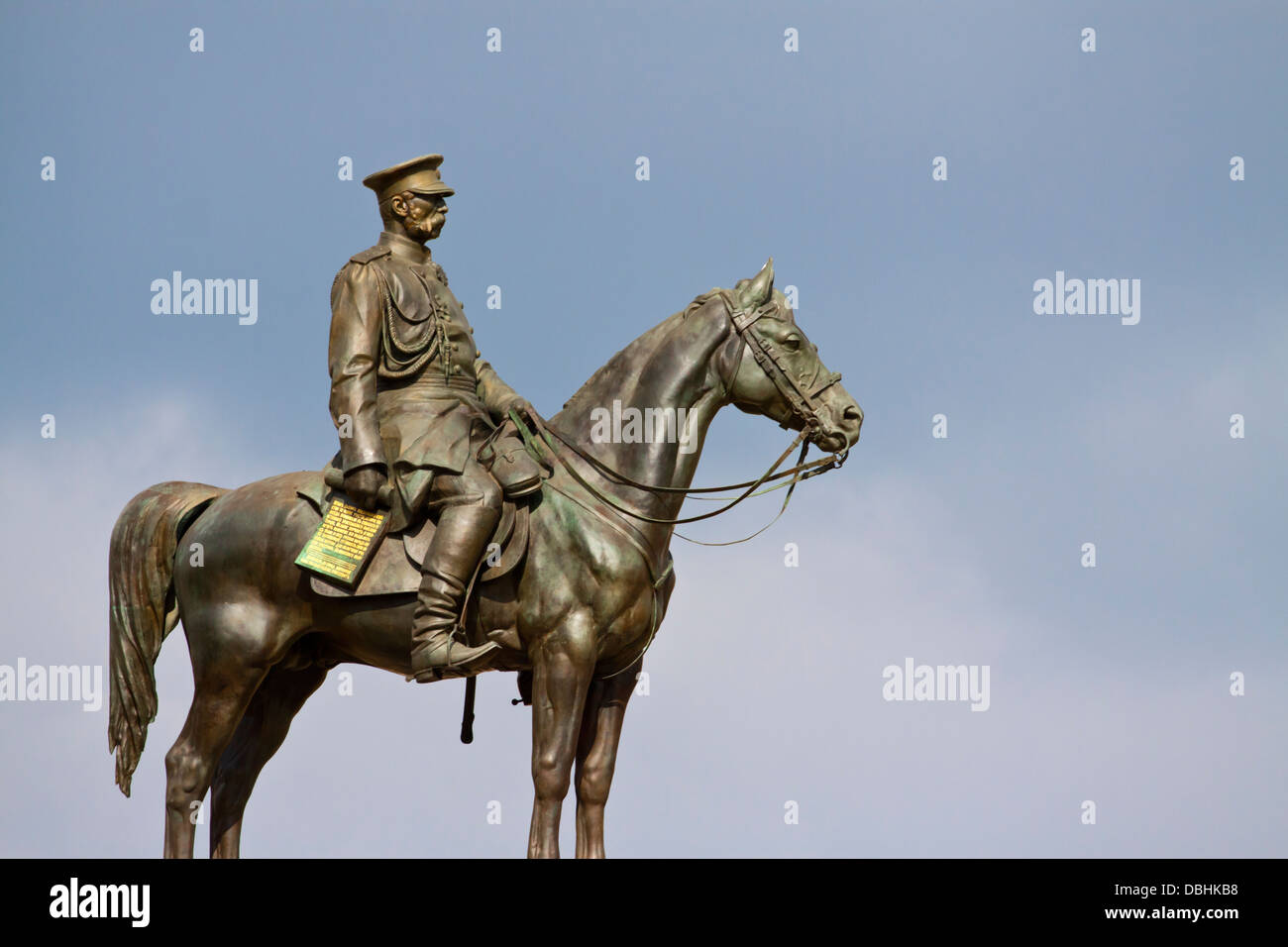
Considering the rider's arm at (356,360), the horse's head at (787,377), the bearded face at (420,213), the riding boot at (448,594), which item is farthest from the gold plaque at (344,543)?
the horse's head at (787,377)

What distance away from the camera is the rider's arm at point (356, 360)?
14.5 m

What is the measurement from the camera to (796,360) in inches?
581

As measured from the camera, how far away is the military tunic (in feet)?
47.5

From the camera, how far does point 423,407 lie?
48.7 feet

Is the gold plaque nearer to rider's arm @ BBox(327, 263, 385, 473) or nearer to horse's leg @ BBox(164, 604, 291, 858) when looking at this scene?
rider's arm @ BBox(327, 263, 385, 473)

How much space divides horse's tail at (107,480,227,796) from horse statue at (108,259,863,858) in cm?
2

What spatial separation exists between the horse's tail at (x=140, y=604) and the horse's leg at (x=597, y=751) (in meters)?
3.23

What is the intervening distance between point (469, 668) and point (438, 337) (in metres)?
2.51

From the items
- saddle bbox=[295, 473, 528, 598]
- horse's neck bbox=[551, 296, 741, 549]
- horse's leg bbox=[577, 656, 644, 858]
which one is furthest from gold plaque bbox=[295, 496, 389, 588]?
horse's leg bbox=[577, 656, 644, 858]

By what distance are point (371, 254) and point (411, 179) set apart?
65 cm

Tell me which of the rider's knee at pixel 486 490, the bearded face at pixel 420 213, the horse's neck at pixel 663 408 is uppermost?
the bearded face at pixel 420 213

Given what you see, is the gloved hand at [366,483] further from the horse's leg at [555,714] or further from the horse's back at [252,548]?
the horse's leg at [555,714]
